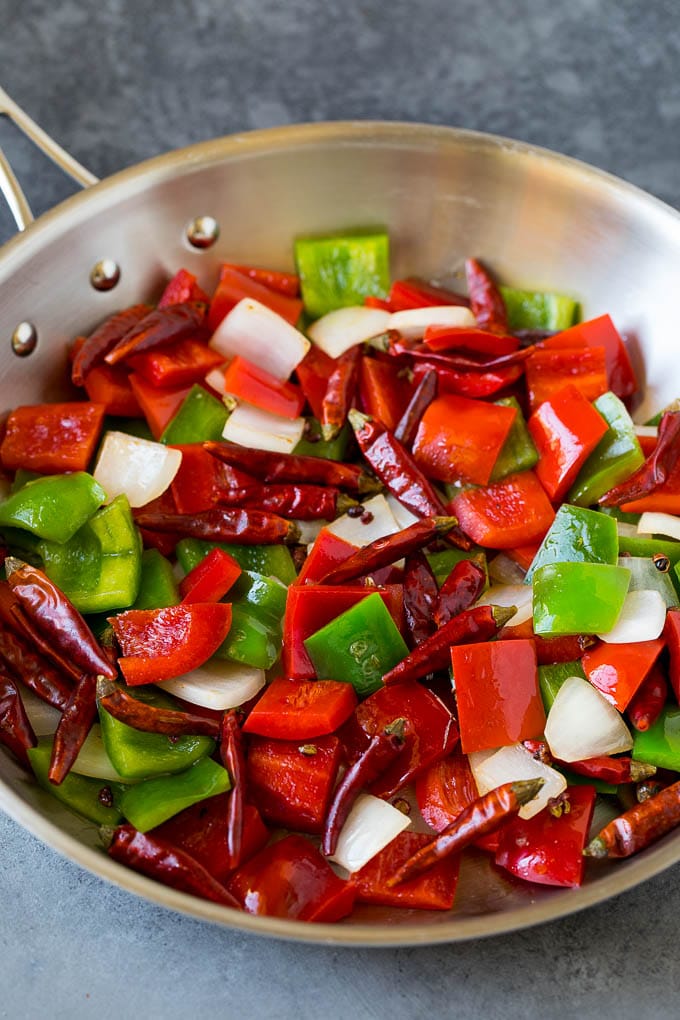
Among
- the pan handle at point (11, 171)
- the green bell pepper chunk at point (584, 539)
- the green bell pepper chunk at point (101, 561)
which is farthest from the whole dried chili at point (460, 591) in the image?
the pan handle at point (11, 171)

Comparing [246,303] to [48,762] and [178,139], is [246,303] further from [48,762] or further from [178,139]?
[48,762]

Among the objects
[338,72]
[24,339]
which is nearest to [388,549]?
[24,339]

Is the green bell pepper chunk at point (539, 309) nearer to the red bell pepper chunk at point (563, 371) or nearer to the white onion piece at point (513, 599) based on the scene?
the red bell pepper chunk at point (563, 371)

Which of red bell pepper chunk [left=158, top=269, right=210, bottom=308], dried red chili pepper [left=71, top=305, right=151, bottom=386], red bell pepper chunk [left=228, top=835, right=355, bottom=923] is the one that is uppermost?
red bell pepper chunk [left=158, top=269, right=210, bottom=308]

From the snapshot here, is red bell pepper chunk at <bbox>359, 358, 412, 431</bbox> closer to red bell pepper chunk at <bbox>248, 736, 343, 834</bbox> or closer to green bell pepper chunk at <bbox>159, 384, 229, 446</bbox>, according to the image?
green bell pepper chunk at <bbox>159, 384, 229, 446</bbox>

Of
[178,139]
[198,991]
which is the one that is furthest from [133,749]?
[178,139]

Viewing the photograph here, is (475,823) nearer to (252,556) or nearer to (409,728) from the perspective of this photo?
(409,728)

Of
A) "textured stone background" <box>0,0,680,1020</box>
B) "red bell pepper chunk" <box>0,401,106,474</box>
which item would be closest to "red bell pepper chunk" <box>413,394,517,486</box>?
"red bell pepper chunk" <box>0,401,106,474</box>
